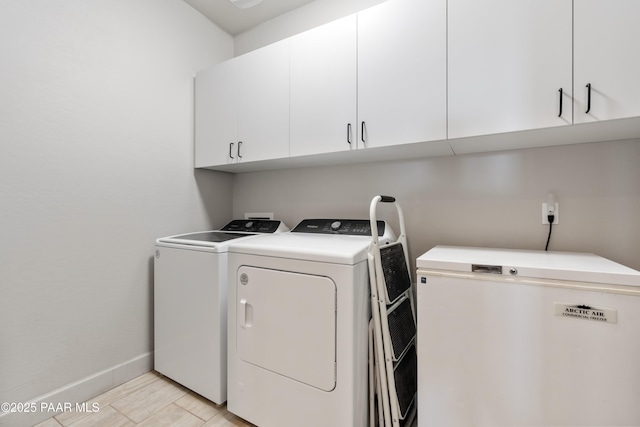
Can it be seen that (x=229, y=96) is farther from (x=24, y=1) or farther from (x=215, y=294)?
(x=215, y=294)

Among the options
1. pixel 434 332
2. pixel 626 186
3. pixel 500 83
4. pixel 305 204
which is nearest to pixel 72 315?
pixel 305 204

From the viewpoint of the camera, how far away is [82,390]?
1.65 m

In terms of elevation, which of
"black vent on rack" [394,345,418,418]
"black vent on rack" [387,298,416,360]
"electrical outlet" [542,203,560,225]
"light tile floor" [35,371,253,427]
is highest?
"electrical outlet" [542,203,560,225]

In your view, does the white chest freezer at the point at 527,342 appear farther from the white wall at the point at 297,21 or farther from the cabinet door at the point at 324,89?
the white wall at the point at 297,21

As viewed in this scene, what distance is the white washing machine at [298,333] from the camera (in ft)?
3.97

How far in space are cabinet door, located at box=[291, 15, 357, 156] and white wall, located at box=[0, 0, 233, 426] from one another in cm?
100

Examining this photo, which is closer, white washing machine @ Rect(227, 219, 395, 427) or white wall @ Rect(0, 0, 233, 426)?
white washing machine @ Rect(227, 219, 395, 427)

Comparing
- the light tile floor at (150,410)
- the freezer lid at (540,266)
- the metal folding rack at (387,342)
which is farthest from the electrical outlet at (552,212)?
the light tile floor at (150,410)

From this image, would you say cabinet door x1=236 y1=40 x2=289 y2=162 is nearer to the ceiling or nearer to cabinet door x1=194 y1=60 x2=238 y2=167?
cabinet door x1=194 y1=60 x2=238 y2=167

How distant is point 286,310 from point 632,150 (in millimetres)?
1799

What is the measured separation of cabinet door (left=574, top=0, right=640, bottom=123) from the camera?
1039 mm

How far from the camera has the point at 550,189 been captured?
1497mm

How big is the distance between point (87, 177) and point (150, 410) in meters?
1.37

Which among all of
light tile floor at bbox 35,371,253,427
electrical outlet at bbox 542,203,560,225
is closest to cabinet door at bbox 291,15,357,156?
electrical outlet at bbox 542,203,560,225
